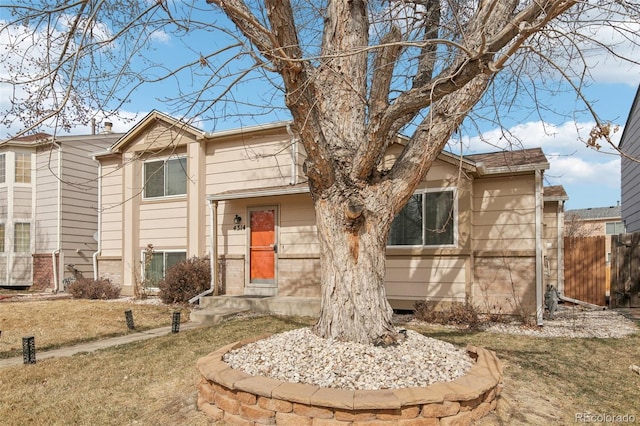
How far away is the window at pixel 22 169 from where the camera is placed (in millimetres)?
15594

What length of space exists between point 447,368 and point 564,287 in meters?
9.87

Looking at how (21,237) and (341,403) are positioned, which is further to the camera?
(21,237)

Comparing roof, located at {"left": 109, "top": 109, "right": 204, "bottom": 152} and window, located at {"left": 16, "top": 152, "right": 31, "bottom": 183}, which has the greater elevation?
roof, located at {"left": 109, "top": 109, "right": 204, "bottom": 152}

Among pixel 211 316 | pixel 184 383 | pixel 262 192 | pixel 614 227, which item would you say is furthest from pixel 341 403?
pixel 614 227

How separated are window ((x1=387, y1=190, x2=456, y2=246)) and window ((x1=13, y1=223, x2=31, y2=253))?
13.7m

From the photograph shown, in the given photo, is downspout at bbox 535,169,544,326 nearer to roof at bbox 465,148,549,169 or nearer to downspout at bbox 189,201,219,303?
roof at bbox 465,148,549,169

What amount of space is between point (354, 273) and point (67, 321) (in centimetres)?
665

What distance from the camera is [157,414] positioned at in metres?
3.98

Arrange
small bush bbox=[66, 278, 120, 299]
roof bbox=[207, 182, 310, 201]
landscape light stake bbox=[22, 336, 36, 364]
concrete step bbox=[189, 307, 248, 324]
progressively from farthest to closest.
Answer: small bush bbox=[66, 278, 120, 299]
roof bbox=[207, 182, 310, 201]
concrete step bbox=[189, 307, 248, 324]
landscape light stake bbox=[22, 336, 36, 364]

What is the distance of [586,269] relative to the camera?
11602 mm

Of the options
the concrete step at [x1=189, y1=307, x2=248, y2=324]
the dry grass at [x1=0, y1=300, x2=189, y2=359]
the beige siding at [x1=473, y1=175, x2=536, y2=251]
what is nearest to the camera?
the dry grass at [x1=0, y1=300, x2=189, y2=359]

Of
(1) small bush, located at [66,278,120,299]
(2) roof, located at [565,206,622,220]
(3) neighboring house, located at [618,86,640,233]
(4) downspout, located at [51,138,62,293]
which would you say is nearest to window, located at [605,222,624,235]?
(2) roof, located at [565,206,622,220]

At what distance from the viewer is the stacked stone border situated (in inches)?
128

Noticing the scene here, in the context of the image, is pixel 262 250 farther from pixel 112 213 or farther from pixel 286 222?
pixel 112 213
